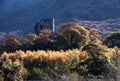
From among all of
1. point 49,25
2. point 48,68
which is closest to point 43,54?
point 48,68

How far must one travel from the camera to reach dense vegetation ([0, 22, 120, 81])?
113 ft

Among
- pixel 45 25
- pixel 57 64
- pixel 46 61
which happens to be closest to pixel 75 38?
pixel 46 61

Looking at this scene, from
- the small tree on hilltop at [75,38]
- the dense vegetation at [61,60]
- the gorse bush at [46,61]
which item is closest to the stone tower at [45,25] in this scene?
the dense vegetation at [61,60]

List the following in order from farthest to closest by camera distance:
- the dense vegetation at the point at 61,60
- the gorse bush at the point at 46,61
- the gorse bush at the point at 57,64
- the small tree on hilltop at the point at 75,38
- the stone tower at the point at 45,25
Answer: the stone tower at the point at 45,25 → the small tree on hilltop at the point at 75,38 → the gorse bush at the point at 46,61 → the gorse bush at the point at 57,64 → the dense vegetation at the point at 61,60

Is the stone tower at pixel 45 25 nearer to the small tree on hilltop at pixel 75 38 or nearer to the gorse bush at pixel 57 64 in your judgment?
the small tree on hilltop at pixel 75 38

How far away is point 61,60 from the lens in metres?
55.6

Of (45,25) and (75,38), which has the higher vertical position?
(45,25)

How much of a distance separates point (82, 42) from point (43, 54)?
14.3m

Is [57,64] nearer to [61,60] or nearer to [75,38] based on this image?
[61,60]

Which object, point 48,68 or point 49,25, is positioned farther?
point 49,25

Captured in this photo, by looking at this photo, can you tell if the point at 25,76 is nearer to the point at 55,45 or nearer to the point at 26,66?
the point at 26,66

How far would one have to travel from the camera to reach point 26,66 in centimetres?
5741

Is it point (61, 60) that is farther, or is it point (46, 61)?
point (46, 61)

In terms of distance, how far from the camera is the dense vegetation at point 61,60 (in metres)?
34.6
